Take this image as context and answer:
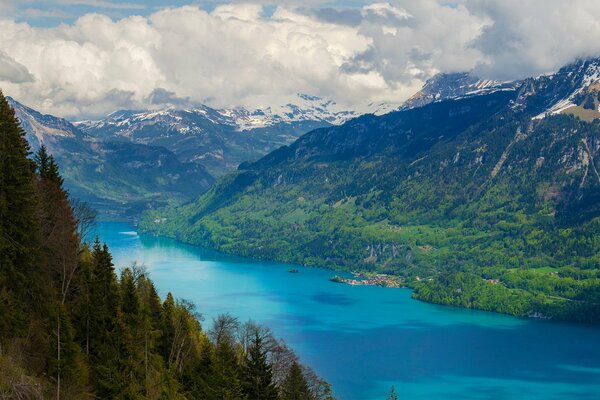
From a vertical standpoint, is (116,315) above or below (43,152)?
below

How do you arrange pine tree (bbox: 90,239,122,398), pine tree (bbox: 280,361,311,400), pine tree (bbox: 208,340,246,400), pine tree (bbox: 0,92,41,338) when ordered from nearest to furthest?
pine tree (bbox: 90,239,122,398) < pine tree (bbox: 0,92,41,338) < pine tree (bbox: 208,340,246,400) < pine tree (bbox: 280,361,311,400)

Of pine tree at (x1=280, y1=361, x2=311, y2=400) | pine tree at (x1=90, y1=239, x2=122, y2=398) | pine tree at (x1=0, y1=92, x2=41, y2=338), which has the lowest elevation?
pine tree at (x1=280, y1=361, x2=311, y2=400)

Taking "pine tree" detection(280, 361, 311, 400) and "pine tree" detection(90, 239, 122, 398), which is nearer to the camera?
"pine tree" detection(90, 239, 122, 398)

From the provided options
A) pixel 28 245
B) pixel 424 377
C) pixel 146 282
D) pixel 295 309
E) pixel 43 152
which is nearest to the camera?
pixel 28 245

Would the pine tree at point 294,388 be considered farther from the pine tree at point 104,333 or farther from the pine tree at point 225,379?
the pine tree at point 104,333

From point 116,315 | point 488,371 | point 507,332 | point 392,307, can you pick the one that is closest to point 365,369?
point 488,371

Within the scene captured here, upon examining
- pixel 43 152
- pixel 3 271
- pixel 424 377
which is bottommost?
pixel 424 377

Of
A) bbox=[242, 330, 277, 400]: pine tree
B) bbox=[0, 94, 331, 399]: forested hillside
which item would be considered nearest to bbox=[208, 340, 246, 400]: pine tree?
bbox=[0, 94, 331, 399]: forested hillside

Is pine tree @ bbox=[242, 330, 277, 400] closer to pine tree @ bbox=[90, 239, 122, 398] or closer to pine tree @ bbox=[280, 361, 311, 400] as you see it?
pine tree @ bbox=[280, 361, 311, 400]

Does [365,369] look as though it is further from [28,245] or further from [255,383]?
[28,245]
